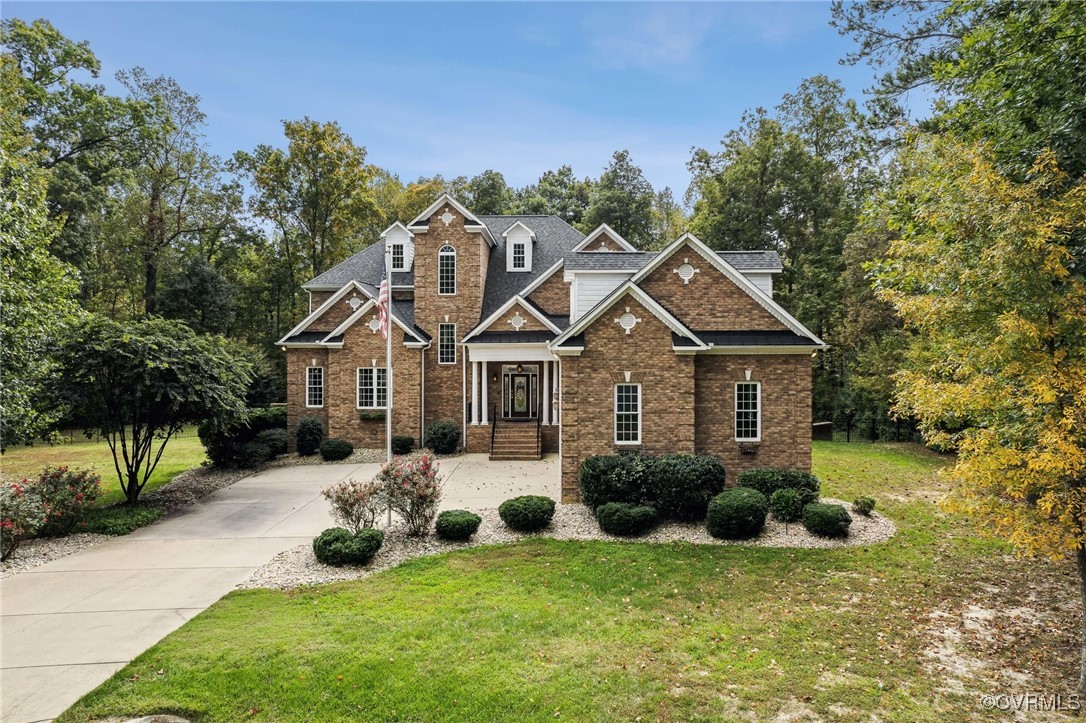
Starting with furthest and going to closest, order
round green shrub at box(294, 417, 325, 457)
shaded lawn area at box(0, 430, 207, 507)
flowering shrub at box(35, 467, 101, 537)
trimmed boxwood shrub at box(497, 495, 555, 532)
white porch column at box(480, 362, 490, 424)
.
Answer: white porch column at box(480, 362, 490, 424) < round green shrub at box(294, 417, 325, 457) < shaded lawn area at box(0, 430, 207, 507) < trimmed boxwood shrub at box(497, 495, 555, 532) < flowering shrub at box(35, 467, 101, 537)

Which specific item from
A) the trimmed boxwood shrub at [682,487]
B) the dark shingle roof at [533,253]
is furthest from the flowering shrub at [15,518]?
the dark shingle roof at [533,253]

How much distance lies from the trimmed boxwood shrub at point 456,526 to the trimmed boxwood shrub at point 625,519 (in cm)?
296

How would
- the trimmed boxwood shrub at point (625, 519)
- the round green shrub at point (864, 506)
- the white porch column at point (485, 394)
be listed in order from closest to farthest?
the trimmed boxwood shrub at point (625, 519) → the round green shrub at point (864, 506) → the white porch column at point (485, 394)

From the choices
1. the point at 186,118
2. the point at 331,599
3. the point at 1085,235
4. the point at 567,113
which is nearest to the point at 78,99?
the point at 186,118

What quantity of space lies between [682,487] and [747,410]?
3.60 meters

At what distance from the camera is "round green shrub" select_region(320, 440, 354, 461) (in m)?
20.2

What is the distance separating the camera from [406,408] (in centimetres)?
2200

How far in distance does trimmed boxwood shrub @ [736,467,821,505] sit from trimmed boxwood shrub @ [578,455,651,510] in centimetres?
286

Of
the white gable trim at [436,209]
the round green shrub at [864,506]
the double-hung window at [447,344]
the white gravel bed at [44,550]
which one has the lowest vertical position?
the white gravel bed at [44,550]

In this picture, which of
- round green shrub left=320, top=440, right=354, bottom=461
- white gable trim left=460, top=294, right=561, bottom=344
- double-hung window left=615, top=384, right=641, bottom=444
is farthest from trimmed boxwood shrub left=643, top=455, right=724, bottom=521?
round green shrub left=320, top=440, right=354, bottom=461

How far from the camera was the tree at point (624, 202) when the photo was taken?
40.6 m

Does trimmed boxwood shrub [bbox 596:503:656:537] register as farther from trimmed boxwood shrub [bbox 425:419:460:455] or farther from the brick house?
trimmed boxwood shrub [bbox 425:419:460:455]

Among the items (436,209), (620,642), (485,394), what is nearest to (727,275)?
(620,642)

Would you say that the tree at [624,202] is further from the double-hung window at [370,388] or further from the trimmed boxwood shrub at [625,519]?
the trimmed boxwood shrub at [625,519]
